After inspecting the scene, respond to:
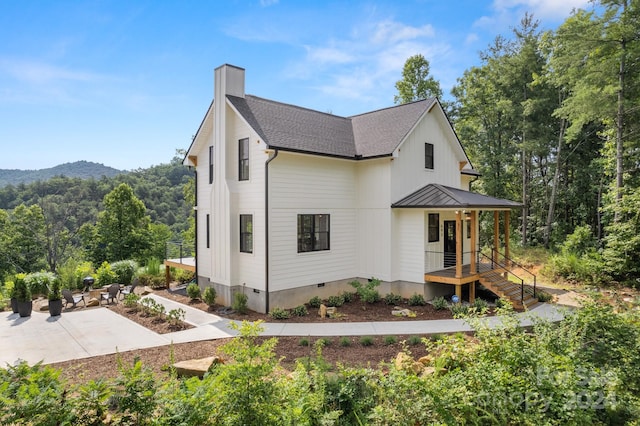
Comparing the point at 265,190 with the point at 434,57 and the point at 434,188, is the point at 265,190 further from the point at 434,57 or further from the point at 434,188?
the point at 434,57

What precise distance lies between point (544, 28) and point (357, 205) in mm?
19508

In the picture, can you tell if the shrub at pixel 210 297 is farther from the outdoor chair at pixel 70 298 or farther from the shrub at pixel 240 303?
the outdoor chair at pixel 70 298

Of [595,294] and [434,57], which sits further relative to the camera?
[434,57]

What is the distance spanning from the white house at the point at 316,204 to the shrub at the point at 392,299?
31 centimetres

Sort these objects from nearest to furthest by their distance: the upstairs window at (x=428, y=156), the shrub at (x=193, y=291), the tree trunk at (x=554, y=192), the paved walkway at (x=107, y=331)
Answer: the paved walkway at (x=107, y=331) → the shrub at (x=193, y=291) → the upstairs window at (x=428, y=156) → the tree trunk at (x=554, y=192)

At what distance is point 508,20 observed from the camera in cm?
2406

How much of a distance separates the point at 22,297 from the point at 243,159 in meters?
8.68

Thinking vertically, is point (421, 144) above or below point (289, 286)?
above

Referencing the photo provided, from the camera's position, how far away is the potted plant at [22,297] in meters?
11.6

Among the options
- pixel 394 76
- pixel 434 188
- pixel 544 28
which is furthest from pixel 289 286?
pixel 544 28

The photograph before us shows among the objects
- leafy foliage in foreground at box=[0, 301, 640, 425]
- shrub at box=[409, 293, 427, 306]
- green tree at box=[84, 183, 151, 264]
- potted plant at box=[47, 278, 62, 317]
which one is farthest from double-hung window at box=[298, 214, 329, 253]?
green tree at box=[84, 183, 151, 264]

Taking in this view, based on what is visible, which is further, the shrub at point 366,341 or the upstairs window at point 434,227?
the upstairs window at point 434,227


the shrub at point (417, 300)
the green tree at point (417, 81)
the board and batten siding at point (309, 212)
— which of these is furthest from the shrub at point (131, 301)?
the green tree at point (417, 81)

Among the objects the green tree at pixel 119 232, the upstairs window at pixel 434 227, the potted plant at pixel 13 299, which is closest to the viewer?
the potted plant at pixel 13 299
